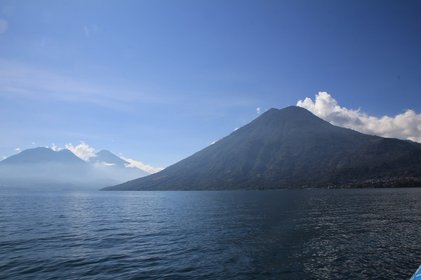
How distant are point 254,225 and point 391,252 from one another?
3321 cm

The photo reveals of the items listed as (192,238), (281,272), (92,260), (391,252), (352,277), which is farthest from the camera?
(192,238)

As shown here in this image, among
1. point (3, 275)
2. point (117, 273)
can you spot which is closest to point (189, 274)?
point (117, 273)

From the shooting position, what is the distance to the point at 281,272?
3547cm

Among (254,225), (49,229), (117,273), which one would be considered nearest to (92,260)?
(117,273)

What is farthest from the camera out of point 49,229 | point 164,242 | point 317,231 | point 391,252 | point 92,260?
point 49,229

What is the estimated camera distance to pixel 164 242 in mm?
53938

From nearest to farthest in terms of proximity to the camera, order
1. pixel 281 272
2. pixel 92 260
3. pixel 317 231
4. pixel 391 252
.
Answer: pixel 281 272 → pixel 92 260 → pixel 391 252 → pixel 317 231

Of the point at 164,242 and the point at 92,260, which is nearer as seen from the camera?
the point at 92,260

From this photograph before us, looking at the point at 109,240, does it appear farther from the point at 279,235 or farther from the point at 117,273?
the point at 279,235

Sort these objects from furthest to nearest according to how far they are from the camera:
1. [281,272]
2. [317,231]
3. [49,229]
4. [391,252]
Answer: [49,229] < [317,231] < [391,252] < [281,272]

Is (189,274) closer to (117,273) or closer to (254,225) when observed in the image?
(117,273)

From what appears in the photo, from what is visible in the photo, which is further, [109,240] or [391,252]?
[109,240]

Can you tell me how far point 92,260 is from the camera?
133 ft

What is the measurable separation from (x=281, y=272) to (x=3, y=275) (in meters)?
29.3
